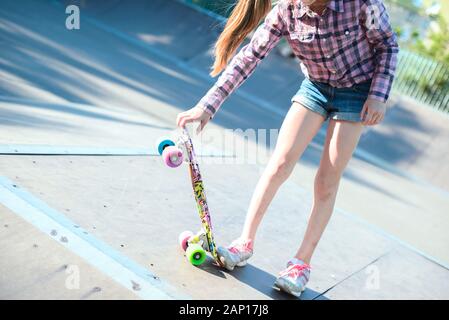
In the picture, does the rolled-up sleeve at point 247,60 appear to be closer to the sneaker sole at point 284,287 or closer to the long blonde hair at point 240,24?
the long blonde hair at point 240,24

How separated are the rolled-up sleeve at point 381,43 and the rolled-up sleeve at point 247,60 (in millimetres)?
418

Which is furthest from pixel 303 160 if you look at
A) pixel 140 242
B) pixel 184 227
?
pixel 140 242

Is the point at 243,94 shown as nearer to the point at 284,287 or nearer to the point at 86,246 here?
the point at 284,287

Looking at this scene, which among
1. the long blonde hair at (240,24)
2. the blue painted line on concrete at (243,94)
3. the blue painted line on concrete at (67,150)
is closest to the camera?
the long blonde hair at (240,24)

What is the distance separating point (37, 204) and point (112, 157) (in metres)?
1.12

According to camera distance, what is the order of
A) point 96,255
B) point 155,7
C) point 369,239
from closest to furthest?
point 96,255, point 369,239, point 155,7

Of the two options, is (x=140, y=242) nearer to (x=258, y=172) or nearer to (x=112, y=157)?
(x=112, y=157)

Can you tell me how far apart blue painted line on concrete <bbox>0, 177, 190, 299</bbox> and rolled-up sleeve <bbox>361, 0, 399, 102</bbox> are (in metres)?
1.29

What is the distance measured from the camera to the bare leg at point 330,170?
254cm

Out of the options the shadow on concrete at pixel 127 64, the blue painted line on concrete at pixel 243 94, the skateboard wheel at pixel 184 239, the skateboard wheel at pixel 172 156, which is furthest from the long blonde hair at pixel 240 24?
the blue painted line on concrete at pixel 243 94

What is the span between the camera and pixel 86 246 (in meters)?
2.42

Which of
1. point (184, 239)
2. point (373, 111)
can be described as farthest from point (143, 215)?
point (373, 111)

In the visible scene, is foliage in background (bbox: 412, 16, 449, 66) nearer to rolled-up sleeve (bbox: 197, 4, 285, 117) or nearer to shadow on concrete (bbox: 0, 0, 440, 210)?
shadow on concrete (bbox: 0, 0, 440, 210)

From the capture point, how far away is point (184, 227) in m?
3.05
